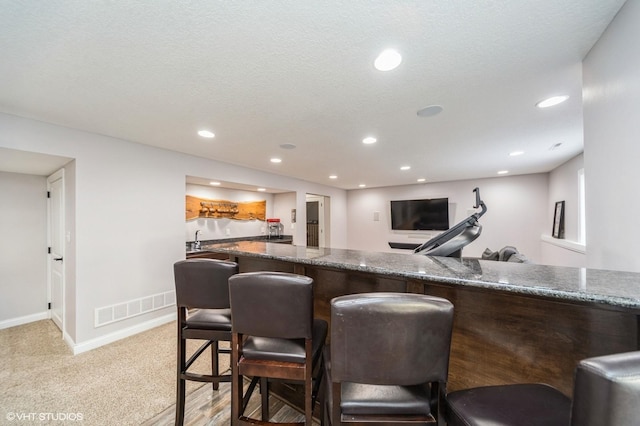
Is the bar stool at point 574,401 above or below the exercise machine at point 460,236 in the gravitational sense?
below

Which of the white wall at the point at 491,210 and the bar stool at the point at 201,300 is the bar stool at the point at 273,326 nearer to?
the bar stool at the point at 201,300

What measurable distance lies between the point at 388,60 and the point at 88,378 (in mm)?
3575

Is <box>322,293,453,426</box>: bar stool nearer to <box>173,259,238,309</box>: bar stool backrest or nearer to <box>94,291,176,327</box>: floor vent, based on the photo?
<box>173,259,238,309</box>: bar stool backrest

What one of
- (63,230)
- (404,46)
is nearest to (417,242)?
(404,46)

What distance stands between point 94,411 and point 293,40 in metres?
2.92

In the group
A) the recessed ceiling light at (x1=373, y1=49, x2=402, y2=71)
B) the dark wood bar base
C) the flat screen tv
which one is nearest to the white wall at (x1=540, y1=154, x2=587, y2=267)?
the flat screen tv

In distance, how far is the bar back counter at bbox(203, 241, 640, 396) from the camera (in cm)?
87

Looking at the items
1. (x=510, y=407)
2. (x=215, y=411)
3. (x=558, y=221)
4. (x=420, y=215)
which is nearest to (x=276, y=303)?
(x=510, y=407)

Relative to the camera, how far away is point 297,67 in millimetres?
1599

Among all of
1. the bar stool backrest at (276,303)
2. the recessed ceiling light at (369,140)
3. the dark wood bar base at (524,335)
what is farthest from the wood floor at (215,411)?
the recessed ceiling light at (369,140)

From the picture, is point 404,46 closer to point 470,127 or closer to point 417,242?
point 470,127

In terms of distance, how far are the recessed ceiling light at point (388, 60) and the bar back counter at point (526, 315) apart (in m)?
1.24

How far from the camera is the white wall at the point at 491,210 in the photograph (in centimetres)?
535

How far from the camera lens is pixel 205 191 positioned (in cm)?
494
